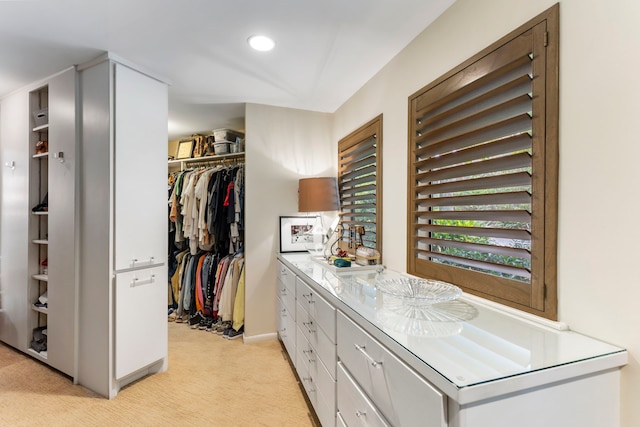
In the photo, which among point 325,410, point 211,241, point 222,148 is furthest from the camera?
point 222,148

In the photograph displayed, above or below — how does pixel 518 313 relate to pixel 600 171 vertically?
below

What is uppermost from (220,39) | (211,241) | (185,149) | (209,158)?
(220,39)

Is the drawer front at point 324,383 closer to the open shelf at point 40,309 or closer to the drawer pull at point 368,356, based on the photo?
the drawer pull at point 368,356

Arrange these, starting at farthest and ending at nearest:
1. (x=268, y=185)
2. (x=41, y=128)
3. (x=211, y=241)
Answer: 1. (x=211, y=241)
2. (x=268, y=185)
3. (x=41, y=128)

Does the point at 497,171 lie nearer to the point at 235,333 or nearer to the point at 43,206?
the point at 235,333

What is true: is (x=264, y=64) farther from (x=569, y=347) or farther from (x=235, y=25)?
(x=569, y=347)

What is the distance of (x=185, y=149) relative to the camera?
3.93m

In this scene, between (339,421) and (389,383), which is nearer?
(389,383)

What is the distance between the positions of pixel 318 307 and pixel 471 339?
910 mm

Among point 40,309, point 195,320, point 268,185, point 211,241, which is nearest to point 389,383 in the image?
point 268,185

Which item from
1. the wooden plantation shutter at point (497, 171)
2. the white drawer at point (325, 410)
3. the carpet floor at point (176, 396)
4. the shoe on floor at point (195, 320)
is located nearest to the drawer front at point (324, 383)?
the white drawer at point (325, 410)

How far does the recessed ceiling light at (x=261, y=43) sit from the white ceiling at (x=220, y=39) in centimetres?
4

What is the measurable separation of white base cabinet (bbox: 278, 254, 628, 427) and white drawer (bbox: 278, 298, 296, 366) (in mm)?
880

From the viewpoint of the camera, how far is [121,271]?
2.11 metres
